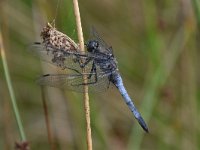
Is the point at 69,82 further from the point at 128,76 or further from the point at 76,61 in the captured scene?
the point at 128,76

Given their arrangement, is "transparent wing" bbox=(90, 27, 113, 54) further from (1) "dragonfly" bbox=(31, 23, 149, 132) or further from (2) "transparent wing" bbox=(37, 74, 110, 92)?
(2) "transparent wing" bbox=(37, 74, 110, 92)

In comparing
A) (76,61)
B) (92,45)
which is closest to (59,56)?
(76,61)

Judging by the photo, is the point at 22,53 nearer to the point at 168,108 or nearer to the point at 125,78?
the point at 125,78

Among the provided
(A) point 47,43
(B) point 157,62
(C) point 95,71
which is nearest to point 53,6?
(B) point 157,62

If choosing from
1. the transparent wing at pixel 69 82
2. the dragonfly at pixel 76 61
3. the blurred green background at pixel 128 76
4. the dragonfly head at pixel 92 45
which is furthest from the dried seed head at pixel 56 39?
the blurred green background at pixel 128 76

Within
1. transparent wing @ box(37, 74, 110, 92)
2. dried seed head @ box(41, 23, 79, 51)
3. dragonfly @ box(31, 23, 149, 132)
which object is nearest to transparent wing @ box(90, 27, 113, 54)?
dragonfly @ box(31, 23, 149, 132)
